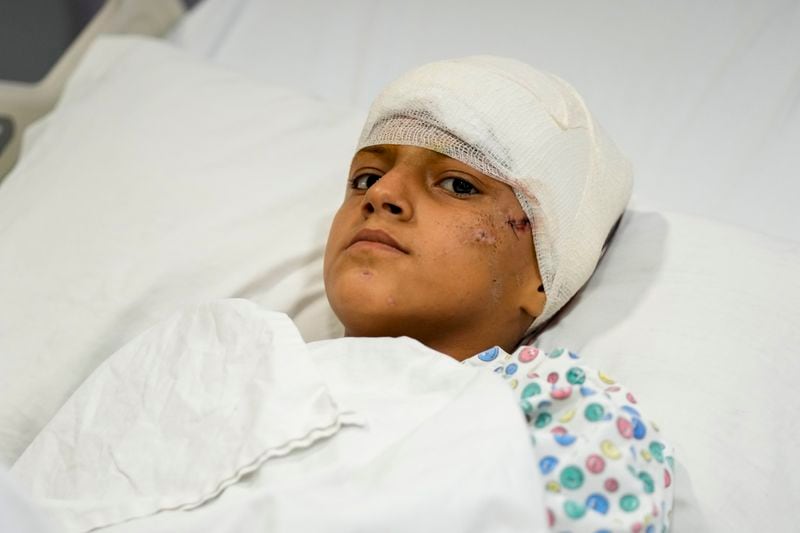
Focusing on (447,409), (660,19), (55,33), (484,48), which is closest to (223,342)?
(447,409)

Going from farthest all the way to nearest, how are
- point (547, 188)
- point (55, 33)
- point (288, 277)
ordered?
point (55, 33)
point (288, 277)
point (547, 188)

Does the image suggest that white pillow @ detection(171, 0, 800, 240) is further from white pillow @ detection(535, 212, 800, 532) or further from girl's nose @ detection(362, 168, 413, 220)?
girl's nose @ detection(362, 168, 413, 220)

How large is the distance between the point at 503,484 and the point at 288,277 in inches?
28.8

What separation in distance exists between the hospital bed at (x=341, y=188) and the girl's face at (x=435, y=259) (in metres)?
0.15

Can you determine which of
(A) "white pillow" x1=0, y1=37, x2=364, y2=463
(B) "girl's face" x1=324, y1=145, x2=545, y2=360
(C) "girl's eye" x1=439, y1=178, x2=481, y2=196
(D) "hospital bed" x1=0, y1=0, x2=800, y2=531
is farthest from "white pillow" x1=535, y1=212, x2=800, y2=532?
(A) "white pillow" x1=0, y1=37, x2=364, y2=463

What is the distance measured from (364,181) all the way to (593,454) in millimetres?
568

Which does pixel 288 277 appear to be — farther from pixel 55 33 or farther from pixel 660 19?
pixel 55 33

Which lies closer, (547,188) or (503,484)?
(503,484)

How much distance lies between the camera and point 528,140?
1230 mm

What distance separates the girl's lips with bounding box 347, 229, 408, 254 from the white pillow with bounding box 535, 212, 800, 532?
288mm

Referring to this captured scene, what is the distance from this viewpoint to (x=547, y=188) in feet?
4.05

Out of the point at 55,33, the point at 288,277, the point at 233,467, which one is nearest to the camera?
the point at 233,467

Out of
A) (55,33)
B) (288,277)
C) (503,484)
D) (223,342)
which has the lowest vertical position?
(55,33)

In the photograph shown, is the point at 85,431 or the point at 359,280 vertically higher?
the point at 359,280
